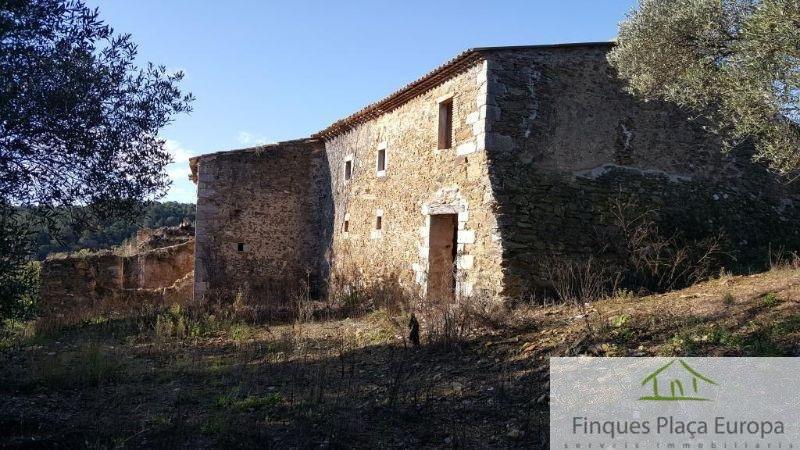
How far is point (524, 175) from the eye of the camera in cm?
922

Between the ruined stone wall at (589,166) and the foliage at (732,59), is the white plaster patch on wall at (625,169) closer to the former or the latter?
the ruined stone wall at (589,166)

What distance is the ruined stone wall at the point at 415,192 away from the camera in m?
9.29

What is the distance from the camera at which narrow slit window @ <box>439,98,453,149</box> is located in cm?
1070

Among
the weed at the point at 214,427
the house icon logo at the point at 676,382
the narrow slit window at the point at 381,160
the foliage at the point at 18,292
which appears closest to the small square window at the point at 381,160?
the narrow slit window at the point at 381,160

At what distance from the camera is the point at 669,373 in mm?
5008

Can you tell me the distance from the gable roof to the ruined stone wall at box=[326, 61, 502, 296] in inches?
4.7

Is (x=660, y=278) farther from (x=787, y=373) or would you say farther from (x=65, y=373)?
(x=65, y=373)

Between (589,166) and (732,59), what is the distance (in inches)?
143

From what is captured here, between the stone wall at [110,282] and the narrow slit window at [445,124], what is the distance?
25.2 feet

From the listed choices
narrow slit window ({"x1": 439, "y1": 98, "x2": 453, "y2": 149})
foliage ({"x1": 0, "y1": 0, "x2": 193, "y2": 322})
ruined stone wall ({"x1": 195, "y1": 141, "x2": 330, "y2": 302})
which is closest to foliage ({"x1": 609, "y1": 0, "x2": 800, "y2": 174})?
narrow slit window ({"x1": 439, "y1": 98, "x2": 453, "y2": 149})

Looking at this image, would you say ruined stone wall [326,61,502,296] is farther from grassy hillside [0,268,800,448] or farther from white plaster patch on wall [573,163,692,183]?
white plaster patch on wall [573,163,692,183]

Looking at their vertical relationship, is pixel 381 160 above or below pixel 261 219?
above

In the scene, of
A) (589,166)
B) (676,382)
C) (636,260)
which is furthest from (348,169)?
(676,382)

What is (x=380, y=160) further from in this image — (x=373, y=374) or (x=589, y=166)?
(x=373, y=374)
